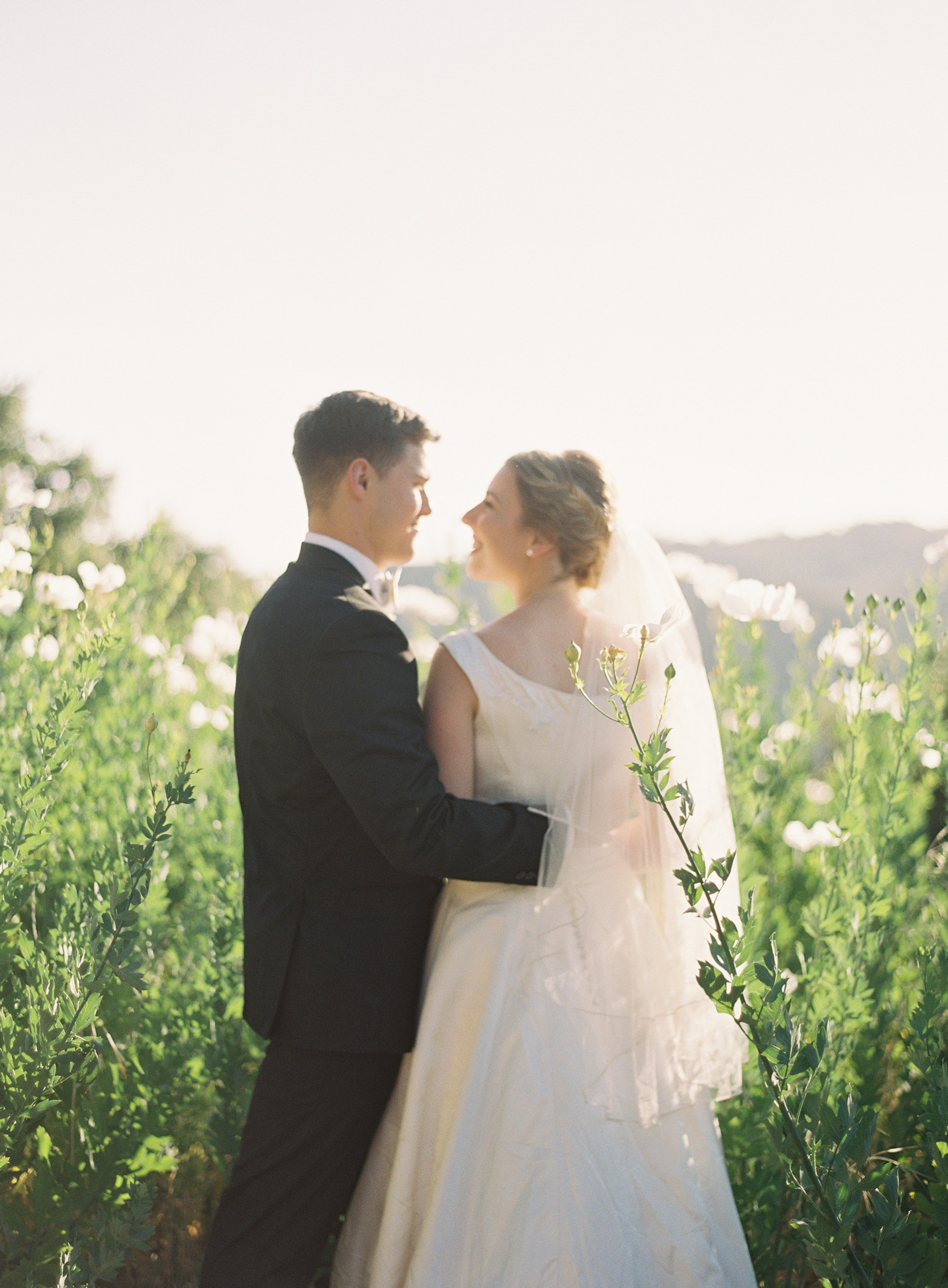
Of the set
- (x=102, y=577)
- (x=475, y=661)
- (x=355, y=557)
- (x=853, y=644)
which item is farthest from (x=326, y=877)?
(x=853, y=644)

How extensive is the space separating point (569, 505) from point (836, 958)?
133cm

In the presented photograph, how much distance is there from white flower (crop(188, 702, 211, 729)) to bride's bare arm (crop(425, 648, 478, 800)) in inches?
74.2

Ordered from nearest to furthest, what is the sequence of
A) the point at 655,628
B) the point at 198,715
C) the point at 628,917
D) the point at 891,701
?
the point at 655,628 → the point at 628,917 → the point at 891,701 → the point at 198,715

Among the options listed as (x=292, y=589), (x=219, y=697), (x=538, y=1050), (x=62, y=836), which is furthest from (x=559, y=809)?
(x=219, y=697)

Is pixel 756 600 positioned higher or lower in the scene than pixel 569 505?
lower

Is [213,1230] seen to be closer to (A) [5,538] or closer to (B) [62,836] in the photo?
(B) [62,836]

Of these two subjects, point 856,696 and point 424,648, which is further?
point 424,648

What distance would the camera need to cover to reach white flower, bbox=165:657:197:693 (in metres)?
3.85

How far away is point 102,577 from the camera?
2465mm

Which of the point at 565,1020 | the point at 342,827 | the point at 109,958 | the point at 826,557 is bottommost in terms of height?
the point at 565,1020

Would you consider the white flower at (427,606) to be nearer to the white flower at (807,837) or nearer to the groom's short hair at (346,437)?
the white flower at (807,837)

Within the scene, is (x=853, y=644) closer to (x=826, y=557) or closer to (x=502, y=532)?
(x=502, y=532)

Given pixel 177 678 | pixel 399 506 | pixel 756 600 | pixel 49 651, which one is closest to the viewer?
pixel 399 506

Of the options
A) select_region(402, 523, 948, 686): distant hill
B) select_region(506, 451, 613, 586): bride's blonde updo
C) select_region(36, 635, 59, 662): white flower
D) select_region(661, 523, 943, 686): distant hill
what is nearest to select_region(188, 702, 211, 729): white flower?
select_region(36, 635, 59, 662): white flower
